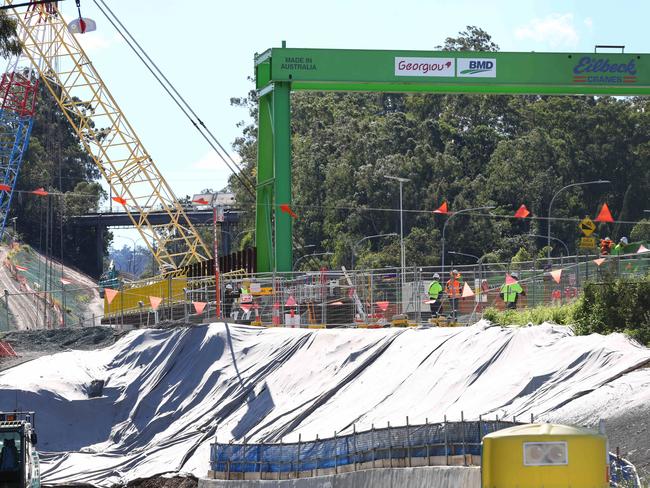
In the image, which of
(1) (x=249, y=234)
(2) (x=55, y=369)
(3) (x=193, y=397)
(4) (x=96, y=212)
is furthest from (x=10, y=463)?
(4) (x=96, y=212)

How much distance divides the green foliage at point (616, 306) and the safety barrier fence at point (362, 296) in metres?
4.43

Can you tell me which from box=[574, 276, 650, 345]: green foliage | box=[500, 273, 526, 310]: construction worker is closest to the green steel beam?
box=[500, 273, 526, 310]: construction worker

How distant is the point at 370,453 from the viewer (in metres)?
21.5

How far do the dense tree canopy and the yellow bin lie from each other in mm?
80145

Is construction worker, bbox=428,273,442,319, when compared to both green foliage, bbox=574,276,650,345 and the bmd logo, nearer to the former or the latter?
green foliage, bbox=574,276,650,345

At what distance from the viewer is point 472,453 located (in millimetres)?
19172

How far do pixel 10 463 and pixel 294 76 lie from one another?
23570 mm

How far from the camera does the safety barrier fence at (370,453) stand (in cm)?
1902

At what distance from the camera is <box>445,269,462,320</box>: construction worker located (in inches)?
1444

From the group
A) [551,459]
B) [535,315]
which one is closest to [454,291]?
[535,315]

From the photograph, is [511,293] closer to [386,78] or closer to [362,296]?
[362,296]

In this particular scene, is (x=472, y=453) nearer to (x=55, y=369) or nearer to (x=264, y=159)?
(x=55, y=369)

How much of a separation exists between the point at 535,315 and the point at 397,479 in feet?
37.7

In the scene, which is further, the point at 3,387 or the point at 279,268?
the point at 279,268
